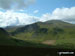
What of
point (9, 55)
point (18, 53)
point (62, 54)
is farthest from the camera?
point (18, 53)

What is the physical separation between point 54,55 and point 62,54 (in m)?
9.55

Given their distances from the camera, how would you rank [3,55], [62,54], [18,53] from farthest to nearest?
[18,53] → [3,55] → [62,54]

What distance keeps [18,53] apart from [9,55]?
2335mm

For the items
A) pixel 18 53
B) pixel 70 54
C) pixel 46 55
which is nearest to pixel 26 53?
pixel 18 53

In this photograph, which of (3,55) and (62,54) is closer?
(62,54)

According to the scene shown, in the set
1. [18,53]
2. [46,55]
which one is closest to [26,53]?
[18,53]

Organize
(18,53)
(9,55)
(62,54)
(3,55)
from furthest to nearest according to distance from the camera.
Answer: (18,53) < (9,55) < (3,55) < (62,54)

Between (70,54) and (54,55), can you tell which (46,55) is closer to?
(54,55)

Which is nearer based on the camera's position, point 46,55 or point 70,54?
point 70,54

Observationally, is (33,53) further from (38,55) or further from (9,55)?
(9,55)

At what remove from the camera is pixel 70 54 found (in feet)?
51.1

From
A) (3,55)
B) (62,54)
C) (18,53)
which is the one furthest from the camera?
(18,53)

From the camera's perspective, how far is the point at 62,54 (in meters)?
15.1

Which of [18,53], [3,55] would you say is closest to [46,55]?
[18,53]
